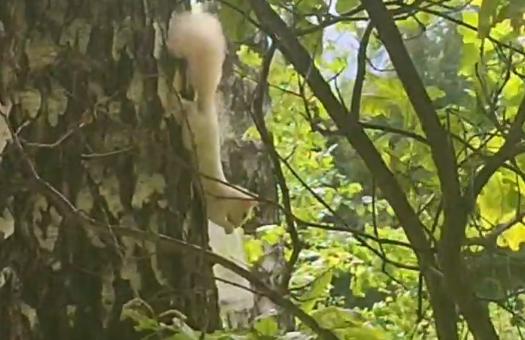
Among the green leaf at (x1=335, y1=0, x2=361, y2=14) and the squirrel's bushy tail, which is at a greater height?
the green leaf at (x1=335, y1=0, x2=361, y2=14)

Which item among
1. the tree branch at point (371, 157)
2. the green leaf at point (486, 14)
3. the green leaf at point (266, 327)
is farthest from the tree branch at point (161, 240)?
the green leaf at point (486, 14)

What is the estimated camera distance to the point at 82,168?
2.77ft

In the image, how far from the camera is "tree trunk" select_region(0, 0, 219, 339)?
0.83 meters

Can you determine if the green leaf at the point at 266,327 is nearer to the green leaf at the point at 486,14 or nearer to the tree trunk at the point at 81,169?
the tree trunk at the point at 81,169

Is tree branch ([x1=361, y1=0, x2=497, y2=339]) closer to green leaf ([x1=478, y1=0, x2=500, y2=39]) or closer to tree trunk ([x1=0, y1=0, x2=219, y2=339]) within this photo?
green leaf ([x1=478, y1=0, x2=500, y2=39])

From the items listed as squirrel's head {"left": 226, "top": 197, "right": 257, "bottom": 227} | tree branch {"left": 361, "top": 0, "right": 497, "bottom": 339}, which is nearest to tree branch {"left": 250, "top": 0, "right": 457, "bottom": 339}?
tree branch {"left": 361, "top": 0, "right": 497, "bottom": 339}

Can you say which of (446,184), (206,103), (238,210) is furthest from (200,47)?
(446,184)

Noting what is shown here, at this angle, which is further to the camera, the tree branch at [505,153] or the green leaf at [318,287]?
the green leaf at [318,287]

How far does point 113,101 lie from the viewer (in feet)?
2.81

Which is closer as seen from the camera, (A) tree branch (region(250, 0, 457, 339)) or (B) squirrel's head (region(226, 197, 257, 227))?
(A) tree branch (region(250, 0, 457, 339))

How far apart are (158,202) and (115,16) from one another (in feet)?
0.54

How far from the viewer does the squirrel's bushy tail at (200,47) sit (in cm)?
90

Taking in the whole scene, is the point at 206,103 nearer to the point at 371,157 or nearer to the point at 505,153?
the point at 371,157

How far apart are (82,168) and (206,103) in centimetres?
14
